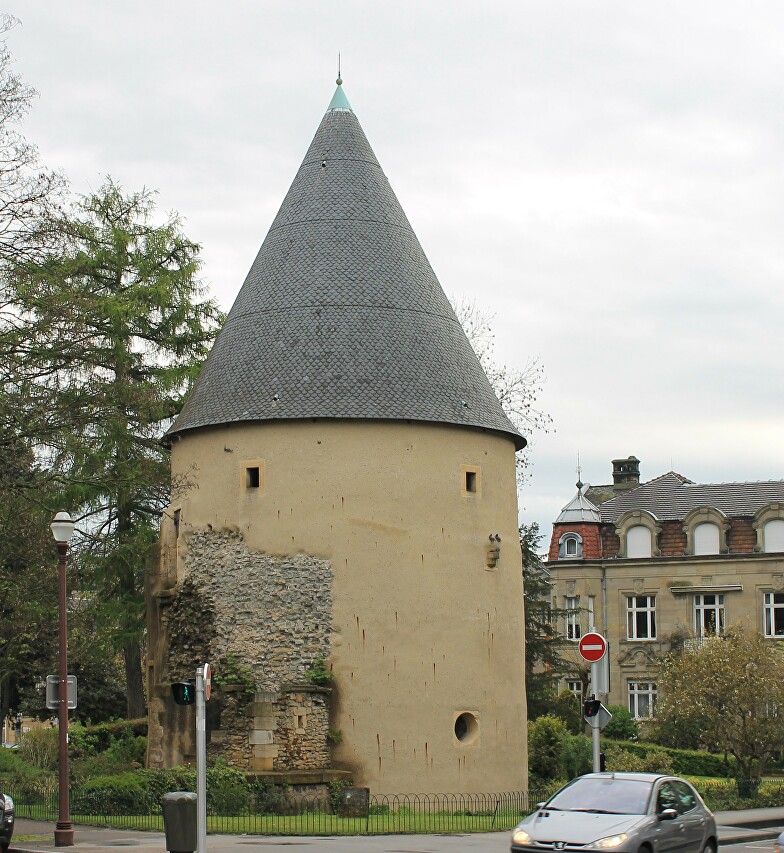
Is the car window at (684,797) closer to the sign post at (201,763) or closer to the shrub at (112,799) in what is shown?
the sign post at (201,763)

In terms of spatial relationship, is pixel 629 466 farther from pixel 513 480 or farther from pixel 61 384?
pixel 61 384

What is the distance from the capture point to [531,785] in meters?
32.3

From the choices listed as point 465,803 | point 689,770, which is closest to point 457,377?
point 465,803

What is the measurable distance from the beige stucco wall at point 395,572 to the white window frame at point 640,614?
2422 cm

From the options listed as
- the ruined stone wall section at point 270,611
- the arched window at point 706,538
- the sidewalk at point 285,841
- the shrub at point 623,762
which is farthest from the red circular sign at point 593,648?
the arched window at point 706,538

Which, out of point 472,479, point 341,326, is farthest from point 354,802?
point 341,326

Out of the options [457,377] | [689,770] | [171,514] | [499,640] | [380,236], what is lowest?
[689,770]

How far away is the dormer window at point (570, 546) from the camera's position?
179 ft

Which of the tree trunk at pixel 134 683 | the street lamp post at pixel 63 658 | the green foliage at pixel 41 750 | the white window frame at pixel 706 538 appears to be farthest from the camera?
the white window frame at pixel 706 538

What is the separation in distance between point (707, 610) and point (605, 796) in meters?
37.9

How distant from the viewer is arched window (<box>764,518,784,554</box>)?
51.2 metres

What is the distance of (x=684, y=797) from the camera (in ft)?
51.3

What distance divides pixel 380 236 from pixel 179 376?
27.9 feet

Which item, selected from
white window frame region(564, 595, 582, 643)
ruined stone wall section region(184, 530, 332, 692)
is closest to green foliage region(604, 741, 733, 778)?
white window frame region(564, 595, 582, 643)
